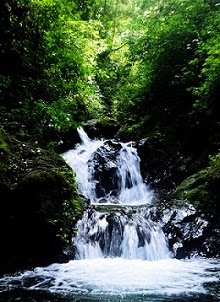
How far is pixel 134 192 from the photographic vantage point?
10.0 m

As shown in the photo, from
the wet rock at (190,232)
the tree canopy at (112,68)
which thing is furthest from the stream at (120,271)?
the tree canopy at (112,68)

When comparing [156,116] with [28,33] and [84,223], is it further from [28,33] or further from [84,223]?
[84,223]

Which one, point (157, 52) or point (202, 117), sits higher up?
point (157, 52)

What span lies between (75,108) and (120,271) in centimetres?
475

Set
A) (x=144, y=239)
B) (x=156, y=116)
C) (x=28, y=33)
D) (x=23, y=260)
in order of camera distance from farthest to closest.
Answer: (x=156, y=116), (x=28, y=33), (x=144, y=239), (x=23, y=260)

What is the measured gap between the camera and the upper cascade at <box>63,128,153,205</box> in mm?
9906

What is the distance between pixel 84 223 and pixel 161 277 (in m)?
2.13

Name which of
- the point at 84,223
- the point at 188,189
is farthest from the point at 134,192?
the point at 84,223

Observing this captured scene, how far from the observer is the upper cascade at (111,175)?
9906 mm

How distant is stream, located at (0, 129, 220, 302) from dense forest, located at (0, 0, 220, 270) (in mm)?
499

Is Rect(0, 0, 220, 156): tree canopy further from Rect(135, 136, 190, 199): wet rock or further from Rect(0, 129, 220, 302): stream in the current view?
Rect(0, 129, 220, 302): stream

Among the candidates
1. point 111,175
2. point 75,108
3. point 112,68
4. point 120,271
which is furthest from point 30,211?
point 112,68

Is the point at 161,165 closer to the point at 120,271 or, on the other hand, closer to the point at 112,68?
the point at 112,68

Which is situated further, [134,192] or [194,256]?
[134,192]
